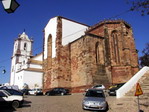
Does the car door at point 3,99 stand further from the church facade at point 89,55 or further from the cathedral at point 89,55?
the church facade at point 89,55

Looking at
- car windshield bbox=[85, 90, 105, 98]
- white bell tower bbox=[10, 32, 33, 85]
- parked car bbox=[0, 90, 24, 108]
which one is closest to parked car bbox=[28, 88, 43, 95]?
parked car bbox=[0, 90, 24, 108]

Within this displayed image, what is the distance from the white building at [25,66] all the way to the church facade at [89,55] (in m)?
11.0

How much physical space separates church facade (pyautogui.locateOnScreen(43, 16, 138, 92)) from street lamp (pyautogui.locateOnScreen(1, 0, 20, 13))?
2545 centimetres

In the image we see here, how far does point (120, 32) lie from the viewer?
1341 inches

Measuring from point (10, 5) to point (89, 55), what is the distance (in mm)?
26905

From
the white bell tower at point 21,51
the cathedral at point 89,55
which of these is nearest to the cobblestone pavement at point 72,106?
the cathedral at point 89,55

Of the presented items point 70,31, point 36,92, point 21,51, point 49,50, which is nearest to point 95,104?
point 36,92

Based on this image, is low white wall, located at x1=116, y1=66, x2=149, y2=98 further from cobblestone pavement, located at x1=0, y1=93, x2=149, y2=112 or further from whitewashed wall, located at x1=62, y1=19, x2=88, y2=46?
whitewashed wall, located at x1=62, y1=19, x2=88, y2=46

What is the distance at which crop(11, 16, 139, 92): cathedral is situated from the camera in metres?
30.7

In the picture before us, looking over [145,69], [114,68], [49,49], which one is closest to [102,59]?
[114,68]

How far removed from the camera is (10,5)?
3992 millimetres

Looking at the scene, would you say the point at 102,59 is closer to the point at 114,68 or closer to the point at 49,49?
the point at 114,68

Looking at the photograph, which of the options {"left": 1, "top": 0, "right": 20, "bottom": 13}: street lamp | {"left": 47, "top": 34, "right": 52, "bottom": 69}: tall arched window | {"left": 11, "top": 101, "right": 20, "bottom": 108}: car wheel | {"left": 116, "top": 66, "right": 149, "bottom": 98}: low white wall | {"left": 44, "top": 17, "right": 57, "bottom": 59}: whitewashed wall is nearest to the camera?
{"left": 1, "top": 0, "right": 20, "bottom": 13}: street lamp

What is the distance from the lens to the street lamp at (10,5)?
4.01 meters
